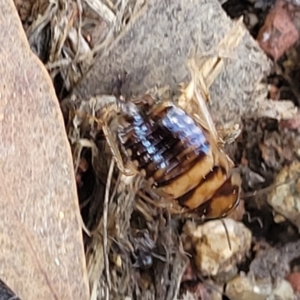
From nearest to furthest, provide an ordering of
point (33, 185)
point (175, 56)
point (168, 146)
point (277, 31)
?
point (33, 185)
point (168, 146)
point (175, 56)
point (277, 31)

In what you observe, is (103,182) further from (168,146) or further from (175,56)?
(175,56)

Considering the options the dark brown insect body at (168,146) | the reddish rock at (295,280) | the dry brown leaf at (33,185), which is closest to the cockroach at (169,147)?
the dark brown insect body at (168,146)

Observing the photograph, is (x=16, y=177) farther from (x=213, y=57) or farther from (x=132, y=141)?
(x=213, y=57)

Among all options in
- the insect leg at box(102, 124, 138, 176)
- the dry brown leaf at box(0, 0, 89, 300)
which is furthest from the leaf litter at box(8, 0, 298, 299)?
the dry brown leaf at box(0, 0, 89, 300)

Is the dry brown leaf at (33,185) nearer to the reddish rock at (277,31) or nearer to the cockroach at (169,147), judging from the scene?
the cockroach at (169,147)

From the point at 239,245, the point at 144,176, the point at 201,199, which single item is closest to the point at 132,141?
the point at 144,176

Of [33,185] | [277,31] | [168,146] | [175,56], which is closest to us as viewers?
[33,185]

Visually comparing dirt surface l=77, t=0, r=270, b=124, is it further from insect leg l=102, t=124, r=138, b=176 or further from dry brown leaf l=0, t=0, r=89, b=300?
dry brown leaf l=0, t=0, r=89, b=300

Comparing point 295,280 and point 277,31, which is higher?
point 277,31

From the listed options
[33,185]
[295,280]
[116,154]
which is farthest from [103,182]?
[295,280]
